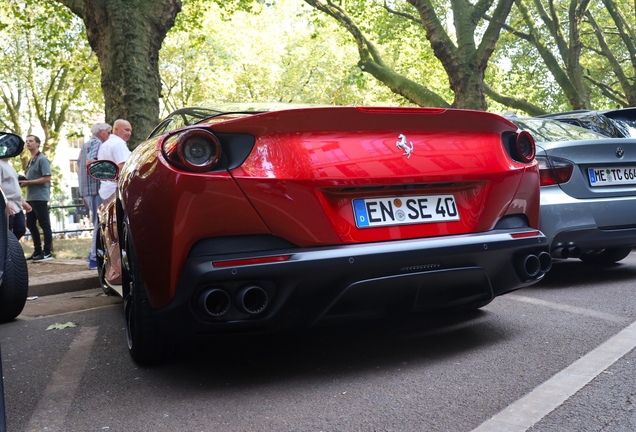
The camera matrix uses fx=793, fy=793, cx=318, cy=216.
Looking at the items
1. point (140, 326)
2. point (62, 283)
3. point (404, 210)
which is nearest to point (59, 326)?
point (140, 326)

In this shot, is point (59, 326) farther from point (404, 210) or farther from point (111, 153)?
point (111, 153)

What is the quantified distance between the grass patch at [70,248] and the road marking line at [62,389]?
773 centimetres

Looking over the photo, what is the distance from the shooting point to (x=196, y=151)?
3.44 m

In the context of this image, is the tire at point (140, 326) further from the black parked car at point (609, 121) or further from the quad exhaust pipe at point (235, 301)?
the black parked car at point (609, 121)

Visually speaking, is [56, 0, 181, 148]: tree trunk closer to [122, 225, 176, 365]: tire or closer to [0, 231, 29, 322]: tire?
[0, 231, 29, 322]: tire

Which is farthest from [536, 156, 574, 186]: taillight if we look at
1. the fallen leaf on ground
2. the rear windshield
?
the fallen leaf on ground

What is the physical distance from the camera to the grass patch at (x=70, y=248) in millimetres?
12930

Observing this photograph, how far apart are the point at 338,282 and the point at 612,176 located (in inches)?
134

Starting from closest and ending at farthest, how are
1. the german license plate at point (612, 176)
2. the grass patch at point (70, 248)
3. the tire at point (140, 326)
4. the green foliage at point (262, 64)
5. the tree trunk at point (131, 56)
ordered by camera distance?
the tire at point (140, 326) → the german license plate at point (612, 176) → the tree trunk at point (131, 56) → the grass patch at point (70, 248) → the green foliage at point (262, 64)

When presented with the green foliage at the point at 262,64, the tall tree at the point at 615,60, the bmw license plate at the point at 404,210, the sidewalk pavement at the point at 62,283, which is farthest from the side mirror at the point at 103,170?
the green foliage at the point at 262,64

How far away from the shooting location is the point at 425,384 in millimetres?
3457

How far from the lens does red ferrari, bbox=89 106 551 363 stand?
3.40 meters

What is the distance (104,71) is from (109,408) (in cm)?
871

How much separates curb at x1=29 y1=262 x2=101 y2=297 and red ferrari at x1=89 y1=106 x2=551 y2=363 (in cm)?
424
